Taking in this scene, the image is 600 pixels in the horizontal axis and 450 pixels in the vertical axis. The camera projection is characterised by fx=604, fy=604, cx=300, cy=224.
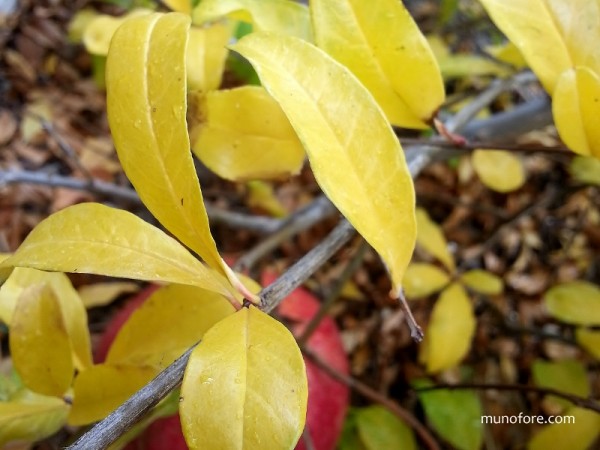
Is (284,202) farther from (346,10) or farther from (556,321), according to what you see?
(346,10)

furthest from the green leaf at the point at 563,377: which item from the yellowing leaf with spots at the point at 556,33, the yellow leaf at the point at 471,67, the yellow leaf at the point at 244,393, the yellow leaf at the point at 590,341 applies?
the yellow leaf at the point at 244,393

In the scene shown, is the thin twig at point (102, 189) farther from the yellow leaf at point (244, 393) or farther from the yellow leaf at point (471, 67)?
the yellow leaf at point (244, 393)

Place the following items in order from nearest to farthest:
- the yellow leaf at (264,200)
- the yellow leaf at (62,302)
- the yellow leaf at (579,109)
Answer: the yellow leaf at (579,109) → the yellow leaf at (62,302) → the yellow leaf at (264,200)

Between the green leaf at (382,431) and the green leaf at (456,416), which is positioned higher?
the green leaf at (456,416)

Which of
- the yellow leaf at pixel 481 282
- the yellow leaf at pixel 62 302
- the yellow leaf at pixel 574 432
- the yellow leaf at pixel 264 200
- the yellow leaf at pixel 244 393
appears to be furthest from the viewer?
the yellow leaf at pixel 264 200

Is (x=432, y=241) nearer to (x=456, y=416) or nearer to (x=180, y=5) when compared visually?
(x=456, y=416)

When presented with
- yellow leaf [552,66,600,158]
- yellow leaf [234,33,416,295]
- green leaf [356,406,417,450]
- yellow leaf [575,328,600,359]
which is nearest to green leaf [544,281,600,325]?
yellow leaf [575,328,600,359]

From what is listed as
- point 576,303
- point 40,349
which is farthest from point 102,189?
point 576,303
